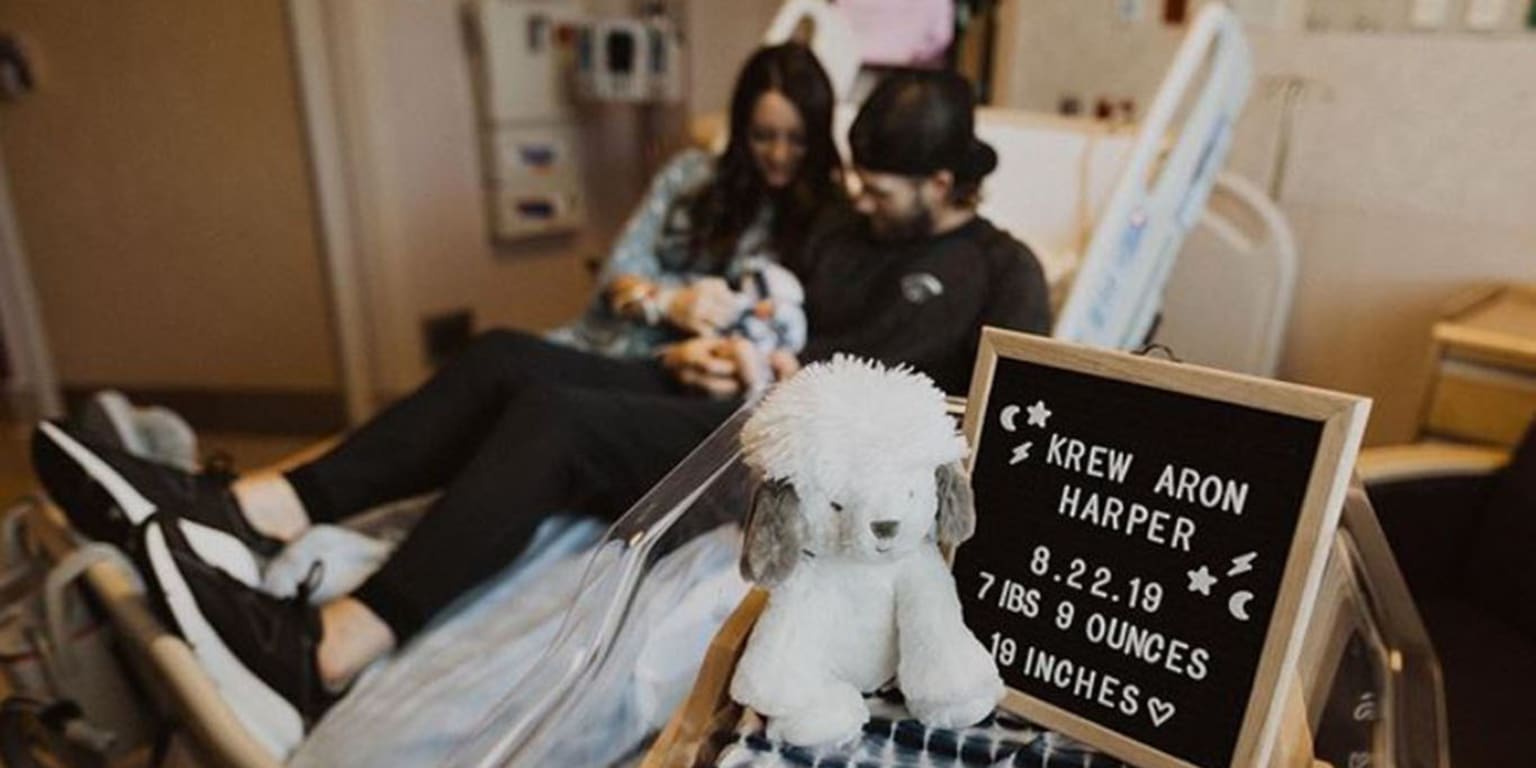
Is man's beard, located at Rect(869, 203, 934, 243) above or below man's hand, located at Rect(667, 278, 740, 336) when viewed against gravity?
above

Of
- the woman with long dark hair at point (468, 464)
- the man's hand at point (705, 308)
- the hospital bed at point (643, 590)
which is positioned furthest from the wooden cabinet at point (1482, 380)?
the man's hand at point (705, 308)

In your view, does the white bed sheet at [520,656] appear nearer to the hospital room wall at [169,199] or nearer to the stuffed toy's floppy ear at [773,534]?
the stuffed toy's floppy ear at [773,534]

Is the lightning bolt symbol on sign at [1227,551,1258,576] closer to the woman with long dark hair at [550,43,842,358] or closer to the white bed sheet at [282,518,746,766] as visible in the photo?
the white bed sheet at [282,518,746,766]

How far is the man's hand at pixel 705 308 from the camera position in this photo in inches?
63.0

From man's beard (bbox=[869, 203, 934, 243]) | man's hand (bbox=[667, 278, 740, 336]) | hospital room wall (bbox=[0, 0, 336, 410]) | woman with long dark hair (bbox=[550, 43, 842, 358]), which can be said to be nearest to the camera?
man's beard (bbox=[869, 203, 934, 243])

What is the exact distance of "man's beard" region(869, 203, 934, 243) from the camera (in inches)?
57.2

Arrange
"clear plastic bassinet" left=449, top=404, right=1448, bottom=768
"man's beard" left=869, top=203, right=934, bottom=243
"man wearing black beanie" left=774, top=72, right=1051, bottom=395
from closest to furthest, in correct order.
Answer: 1. "clear plastic bassinet" left=449, top=404, right=1448, bottom=768
2. "man wearing black beanie" left=774, top=72, right=1051, bottom=395
3. "man's beard" left=869, top=203, right=934, bottom=243

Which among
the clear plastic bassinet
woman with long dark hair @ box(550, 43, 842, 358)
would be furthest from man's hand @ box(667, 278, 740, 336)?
the clear plastic bassinet

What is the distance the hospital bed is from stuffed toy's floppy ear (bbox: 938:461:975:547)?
156 mm

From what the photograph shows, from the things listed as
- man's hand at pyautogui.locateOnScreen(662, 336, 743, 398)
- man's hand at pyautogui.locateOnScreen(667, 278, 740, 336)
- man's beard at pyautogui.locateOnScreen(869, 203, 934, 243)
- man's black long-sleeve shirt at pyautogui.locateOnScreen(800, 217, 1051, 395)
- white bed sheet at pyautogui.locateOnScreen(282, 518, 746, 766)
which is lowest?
white bed sheet at pyautogui.locateOnScreen(282, 518, 746, 766)

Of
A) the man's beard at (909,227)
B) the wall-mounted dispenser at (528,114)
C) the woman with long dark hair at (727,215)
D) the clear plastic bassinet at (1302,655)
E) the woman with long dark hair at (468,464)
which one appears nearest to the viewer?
the clear plastic bassinet at (1302,655)

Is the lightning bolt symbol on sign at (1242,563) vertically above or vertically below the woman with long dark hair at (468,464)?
above

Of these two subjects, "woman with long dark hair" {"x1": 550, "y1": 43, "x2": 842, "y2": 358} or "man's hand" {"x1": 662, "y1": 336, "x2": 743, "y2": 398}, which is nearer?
"man's hand" {"x1": 662, "y1": 336, "x2": 743, "y2": 398}

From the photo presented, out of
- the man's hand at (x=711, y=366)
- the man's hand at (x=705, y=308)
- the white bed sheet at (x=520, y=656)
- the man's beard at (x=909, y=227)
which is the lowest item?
the white bed sheet at (x=520, y=656)
